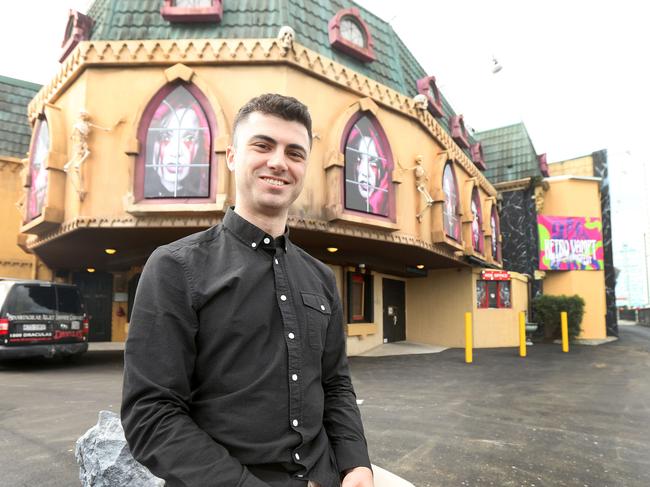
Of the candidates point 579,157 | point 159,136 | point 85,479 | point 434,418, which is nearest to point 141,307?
point 85,479

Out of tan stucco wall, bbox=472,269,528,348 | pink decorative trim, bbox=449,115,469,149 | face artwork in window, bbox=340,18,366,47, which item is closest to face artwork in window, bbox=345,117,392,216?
face artwork in window, bbox=340,18,366,47

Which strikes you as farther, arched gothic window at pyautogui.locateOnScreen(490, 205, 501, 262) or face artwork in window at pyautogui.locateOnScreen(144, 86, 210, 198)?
arched gothic window at pyautogui.locateOnScreen(490, 205, 501, 262)

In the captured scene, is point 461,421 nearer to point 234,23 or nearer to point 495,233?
point 234,23

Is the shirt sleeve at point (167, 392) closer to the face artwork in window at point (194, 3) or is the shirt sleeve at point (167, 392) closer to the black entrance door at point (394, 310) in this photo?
the face artwork in window at point (194, 3)

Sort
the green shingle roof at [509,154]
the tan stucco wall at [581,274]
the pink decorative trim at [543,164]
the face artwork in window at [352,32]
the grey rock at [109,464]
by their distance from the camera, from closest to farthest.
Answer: the grey rock at [109,464]
the face artwork in window at [352,32]
the tan stucco wall at [581,274]
the green shingle roof at [509,154]
the pink decorative trim at [543,164]

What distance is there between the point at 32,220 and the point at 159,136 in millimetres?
4962

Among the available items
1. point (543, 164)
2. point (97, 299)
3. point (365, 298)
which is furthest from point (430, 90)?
point (97, 299)

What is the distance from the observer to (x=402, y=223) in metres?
11.9

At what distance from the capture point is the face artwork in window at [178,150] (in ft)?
31.4

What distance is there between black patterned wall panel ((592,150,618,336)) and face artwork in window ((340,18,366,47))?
17.8 m

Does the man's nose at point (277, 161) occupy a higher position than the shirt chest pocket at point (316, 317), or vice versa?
the man's nose at point (277, 161)

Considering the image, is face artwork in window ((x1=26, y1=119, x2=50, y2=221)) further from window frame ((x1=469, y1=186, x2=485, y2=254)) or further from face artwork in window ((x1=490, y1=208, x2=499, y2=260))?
face artwork in window ((x1=490, y1=208, x2=499, y2=260))

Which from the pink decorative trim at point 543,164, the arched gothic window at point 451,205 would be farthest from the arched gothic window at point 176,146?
the pink decorative trim at point 543,164

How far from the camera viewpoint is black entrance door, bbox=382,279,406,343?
55.9 feet
